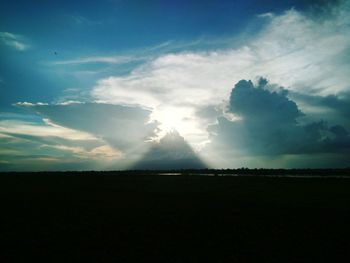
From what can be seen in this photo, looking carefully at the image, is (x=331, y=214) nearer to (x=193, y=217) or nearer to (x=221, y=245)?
(x=193, y=217)

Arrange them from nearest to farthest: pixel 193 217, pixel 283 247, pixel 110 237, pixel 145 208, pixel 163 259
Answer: pixel 163 259, pixel 283 247, pixel 110 237, pixel 193 217, pixel 145 208

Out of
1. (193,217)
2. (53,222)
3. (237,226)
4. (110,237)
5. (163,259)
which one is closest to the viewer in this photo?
(163,259)

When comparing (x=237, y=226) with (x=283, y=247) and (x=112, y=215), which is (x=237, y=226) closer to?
(x=283, y=247)

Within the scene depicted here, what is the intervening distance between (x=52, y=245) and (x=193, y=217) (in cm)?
1268

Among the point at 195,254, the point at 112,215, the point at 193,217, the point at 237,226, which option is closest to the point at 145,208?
the point at 112,215

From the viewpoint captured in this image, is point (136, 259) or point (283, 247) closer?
point (136, 259)

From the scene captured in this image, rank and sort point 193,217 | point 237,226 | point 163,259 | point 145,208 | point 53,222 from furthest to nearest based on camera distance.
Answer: point 145,208 < point 193,217 < point 53,222 < point 237,226 < point 163,259

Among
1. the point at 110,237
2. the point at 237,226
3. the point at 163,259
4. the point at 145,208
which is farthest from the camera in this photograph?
the point at 145,208

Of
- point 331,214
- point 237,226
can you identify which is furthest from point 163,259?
point 331,214

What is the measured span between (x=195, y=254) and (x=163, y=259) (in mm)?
1874

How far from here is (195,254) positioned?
17.6 metres

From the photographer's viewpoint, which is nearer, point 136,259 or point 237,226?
point 136,259

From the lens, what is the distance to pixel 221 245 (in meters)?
19.2

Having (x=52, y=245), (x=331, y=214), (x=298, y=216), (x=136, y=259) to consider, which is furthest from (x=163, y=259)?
(x=331, y=214)
